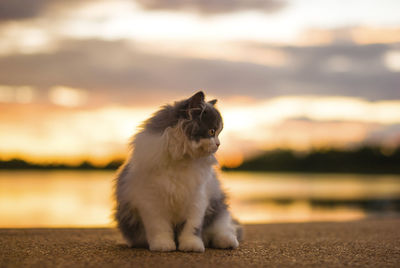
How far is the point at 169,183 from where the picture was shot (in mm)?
4320

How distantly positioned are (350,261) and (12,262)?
2.91 metres

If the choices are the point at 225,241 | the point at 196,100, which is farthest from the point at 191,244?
the point at 196,100

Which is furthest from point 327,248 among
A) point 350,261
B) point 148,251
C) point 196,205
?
point 148,251

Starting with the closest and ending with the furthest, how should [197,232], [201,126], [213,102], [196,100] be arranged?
1. [201,126]
2. [196,100]
3. [197,232]
4. [213,102]

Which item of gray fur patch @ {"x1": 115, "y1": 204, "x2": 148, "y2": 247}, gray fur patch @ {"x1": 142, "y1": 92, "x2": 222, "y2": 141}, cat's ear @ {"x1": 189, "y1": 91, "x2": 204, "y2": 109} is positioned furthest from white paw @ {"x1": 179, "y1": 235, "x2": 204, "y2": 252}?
cat's ear @ {"x1": 189, "y1": 91, "x2": 204, "y2": 109}

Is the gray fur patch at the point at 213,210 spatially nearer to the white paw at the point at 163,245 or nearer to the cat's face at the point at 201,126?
the white paw at the point at 163,245

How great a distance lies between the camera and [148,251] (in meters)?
4.41

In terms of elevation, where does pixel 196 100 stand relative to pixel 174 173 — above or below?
above

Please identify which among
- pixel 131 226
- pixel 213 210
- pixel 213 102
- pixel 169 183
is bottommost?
pixel 131 226

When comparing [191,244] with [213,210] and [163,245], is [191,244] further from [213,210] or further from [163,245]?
[213,210]

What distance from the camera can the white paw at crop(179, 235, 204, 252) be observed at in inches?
172

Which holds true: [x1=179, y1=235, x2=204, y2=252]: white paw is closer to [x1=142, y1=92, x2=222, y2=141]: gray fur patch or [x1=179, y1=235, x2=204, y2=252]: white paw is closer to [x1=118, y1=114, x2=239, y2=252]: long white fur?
[x1=118, y1=114, x2=239, y2=252]: long white fur

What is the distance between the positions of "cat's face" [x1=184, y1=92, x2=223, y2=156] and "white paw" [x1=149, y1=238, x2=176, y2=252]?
2.92ft

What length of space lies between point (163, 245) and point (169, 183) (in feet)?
1.94
